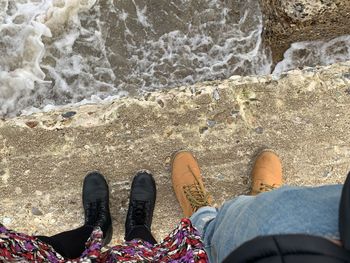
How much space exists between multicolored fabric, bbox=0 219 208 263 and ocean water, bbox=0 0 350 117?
1.23 m

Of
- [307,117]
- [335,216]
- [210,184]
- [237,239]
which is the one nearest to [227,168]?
[210,184]

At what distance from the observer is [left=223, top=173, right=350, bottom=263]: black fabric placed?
3.27ft

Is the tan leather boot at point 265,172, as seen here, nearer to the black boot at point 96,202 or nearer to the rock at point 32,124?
the black boot at point 96,202

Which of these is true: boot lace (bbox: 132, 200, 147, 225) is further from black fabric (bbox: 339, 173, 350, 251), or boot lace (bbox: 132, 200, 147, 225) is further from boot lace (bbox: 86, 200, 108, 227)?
black fabric (bbox: 339, 173, 350, 251)

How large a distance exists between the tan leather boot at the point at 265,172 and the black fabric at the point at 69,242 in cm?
81

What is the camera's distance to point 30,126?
2096mm

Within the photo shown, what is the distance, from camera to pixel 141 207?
212cm

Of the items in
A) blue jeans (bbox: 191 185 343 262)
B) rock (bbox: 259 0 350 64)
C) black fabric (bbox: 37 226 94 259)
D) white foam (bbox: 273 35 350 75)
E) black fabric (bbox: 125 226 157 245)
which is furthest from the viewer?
white foam (bbox: 273 35 350 75)

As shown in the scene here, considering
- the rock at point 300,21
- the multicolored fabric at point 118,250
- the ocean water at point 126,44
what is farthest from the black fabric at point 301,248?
the ocean water at point 126,44

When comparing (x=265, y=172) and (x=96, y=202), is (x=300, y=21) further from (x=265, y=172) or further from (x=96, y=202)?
(x=96, y=202)

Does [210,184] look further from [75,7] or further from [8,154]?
[75,7]

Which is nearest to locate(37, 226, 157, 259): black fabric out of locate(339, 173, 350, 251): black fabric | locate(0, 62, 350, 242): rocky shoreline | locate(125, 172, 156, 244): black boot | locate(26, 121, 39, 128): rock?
locate(125, 172, 156, 244): black boot

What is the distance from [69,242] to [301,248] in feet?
3.83

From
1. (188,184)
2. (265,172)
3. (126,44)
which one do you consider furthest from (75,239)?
(126,44)
